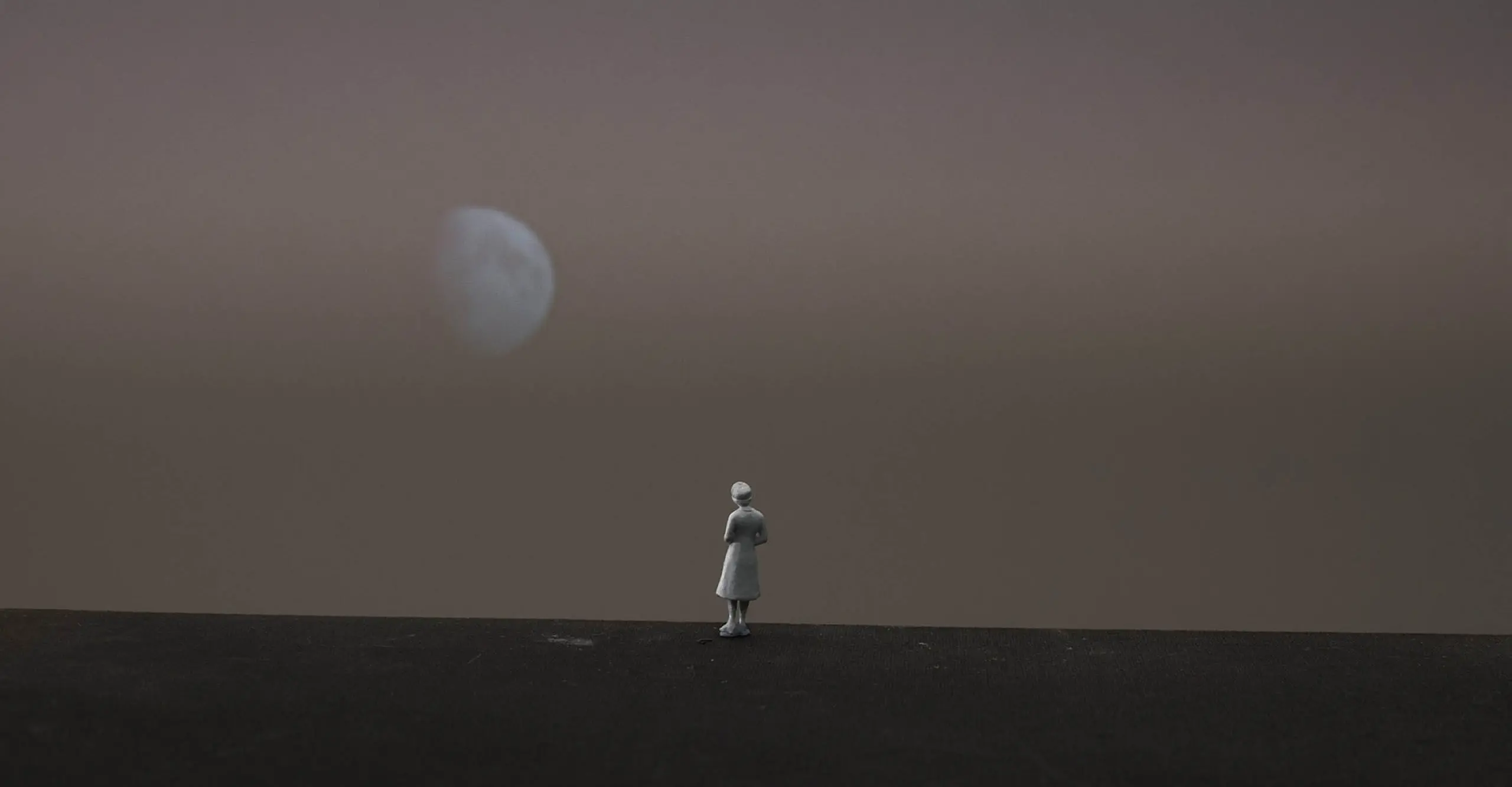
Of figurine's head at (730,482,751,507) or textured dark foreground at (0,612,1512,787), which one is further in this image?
figurine's head at (730,482,751,507)

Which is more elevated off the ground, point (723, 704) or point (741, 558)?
point (741, 558)

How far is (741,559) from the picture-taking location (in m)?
A: 5.71

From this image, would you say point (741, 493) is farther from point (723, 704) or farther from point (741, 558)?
point (723, 704)

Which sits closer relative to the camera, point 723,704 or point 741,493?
point 723,704

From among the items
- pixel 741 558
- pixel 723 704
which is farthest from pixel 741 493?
pixel 723 704

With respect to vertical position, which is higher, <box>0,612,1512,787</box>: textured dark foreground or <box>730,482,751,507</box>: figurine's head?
<box>730,482,751,507</box>: figurine's head

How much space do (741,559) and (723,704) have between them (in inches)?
44.4

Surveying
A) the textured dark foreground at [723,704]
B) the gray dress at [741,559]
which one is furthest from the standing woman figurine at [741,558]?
the textured dark foreground at [723,704]

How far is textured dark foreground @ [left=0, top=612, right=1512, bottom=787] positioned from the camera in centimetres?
399

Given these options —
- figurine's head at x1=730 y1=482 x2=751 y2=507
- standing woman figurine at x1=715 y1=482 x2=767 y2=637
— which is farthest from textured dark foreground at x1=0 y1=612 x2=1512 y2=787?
figurine's head at x1=730 y1=482 x2=751 y2=507

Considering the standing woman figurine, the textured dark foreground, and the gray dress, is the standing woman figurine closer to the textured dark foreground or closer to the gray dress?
the gray dress

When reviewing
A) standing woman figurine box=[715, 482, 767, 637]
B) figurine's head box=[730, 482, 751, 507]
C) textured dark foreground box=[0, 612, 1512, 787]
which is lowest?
textured dark foreground box=[0, 612, 1512, 787]

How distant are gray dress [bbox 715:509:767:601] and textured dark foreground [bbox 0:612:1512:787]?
0.24 metres

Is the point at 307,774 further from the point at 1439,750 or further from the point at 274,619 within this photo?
the point at 1439,750
